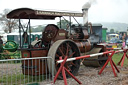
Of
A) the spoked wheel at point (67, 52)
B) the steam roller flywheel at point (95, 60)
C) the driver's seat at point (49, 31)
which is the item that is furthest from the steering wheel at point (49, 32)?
the steam roller flywheel at point (95, 60)

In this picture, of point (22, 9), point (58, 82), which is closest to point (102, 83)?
point (58, 82)

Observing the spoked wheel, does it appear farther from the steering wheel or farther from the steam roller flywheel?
the steam roller flywheel

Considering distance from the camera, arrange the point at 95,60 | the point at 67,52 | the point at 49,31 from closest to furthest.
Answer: the point at 67,52 < the point at 49,31 < the point at 95,60

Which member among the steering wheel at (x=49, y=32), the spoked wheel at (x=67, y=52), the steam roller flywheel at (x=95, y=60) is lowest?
the steam roller flywheel at (x=95, y=60)

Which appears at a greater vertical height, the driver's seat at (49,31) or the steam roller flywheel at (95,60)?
the driver's seat at (49,31)

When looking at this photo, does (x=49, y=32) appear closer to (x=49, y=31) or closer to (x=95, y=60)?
(x=49, y=31)

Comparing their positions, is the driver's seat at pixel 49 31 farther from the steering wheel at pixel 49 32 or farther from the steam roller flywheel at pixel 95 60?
the steam roller flywheel at pixel 95 60

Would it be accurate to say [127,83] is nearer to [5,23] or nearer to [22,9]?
[22,9]

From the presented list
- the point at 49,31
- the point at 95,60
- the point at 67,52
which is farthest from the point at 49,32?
the point at 95,60

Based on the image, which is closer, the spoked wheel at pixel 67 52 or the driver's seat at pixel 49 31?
the spoked wheel at pixel 67 52

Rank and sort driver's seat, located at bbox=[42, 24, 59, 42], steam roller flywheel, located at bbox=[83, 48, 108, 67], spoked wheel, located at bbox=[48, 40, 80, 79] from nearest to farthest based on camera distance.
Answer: spoked wheel, located at bbox=[48, 40, 80, 79] < driver's seat, located at bbox=[42, 24, 59, 42] < steam roller flywheel, located at bbox=[83, 48, 108, 67]

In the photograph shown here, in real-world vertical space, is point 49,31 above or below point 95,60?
above

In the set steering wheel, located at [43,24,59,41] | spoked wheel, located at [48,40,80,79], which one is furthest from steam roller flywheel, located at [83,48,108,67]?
steering wheel, located at [43,24,59,41]

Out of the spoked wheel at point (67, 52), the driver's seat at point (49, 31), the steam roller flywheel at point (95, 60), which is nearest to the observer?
the spoked wheel at point (67, 52)
